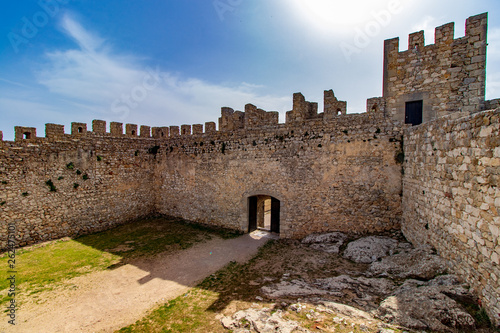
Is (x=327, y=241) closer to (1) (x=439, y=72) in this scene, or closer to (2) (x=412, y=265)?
(2) (x=412, y=265)

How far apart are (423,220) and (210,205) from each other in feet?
31.4

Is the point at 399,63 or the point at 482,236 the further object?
the point at 399,63

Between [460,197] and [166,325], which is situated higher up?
[460,197]

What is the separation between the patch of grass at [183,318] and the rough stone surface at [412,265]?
4.62 metres

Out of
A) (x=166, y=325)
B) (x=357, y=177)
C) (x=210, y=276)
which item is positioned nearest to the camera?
(x=166, y=325)

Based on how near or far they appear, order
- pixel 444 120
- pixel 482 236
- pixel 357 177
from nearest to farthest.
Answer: pixel 482 236 → pixel 444 120 → pixel 357 177

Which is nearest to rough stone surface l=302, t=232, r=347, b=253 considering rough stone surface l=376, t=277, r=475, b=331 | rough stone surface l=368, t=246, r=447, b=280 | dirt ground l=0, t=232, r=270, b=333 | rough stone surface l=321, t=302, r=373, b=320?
rough stone surface l=368, t=246, r=447, b=280

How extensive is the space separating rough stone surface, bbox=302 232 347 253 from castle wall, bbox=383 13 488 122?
509 centimetres

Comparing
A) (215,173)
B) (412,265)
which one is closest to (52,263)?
(215,173)

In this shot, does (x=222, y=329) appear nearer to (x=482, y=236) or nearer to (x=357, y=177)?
(x=482, y=236)

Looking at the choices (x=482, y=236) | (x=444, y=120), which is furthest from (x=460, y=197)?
(x=444, y=120)

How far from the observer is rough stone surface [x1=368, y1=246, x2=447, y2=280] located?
18.3 feet

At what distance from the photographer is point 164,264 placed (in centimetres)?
845

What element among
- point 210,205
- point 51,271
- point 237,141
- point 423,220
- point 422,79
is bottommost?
point 51,271
